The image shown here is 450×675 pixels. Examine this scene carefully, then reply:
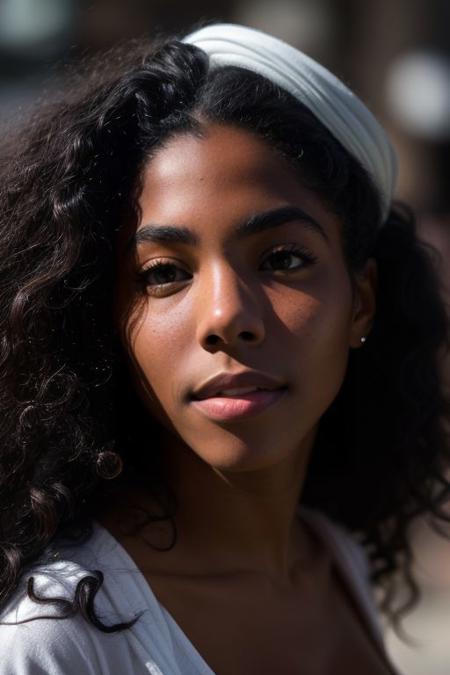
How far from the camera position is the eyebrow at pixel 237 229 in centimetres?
194

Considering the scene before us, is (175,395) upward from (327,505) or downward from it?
upward

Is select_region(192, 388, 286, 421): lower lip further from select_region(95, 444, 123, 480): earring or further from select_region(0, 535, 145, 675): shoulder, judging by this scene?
select_region(0, 535, 145, 675): shoulder

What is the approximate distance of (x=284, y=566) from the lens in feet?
7.73

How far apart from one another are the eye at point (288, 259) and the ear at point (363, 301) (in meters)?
0.21

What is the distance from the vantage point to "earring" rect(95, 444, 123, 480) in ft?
6.56

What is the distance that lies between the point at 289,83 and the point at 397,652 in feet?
10.7

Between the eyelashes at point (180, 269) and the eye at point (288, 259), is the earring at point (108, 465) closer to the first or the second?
the eyelashes at point (180, 269)

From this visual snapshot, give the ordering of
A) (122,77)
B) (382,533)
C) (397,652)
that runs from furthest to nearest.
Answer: (397,652) < (382,533) < (122,77)

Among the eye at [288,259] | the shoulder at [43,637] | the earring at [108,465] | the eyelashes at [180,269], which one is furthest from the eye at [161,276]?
the shoulder at [43,637]

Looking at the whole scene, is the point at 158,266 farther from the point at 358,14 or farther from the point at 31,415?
the point at 358,14

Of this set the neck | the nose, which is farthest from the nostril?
the neck

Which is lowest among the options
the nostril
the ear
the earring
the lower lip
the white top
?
the white top

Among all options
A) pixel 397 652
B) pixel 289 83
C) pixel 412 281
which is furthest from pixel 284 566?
pixel 397 652

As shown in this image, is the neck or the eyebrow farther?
the neck
